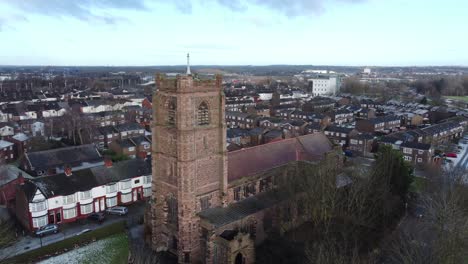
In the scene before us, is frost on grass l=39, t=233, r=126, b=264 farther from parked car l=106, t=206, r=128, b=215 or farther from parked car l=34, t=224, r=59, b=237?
parked car l=106, t=206, r=128, b=215

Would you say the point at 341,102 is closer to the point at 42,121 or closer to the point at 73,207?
the point at 42,121

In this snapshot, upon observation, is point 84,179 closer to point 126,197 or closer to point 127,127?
point 126,197

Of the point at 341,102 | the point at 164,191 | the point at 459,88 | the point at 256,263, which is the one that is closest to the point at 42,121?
the point at 164,191

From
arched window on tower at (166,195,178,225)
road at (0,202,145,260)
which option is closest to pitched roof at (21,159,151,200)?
road at (0,202,145,260)

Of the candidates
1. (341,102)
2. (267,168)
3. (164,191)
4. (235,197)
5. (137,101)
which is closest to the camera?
(164,191)

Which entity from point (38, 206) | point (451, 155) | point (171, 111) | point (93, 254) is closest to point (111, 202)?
point (38, 206)

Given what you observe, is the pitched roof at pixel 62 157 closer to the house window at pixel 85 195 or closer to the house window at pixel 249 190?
the house window at pixel 85 195
